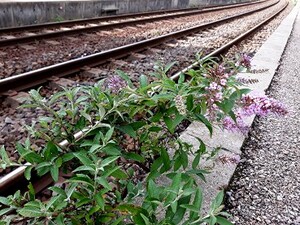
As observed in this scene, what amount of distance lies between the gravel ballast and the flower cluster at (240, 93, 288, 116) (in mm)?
846

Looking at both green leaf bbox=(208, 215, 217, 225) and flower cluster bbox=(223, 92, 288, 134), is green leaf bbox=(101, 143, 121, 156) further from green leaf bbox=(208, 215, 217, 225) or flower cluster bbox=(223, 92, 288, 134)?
flower cluster bbox=(223, 92, 288, 134)

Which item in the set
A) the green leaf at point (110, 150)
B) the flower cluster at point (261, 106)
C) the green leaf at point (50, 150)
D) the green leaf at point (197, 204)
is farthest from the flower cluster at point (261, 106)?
the green leaf at point (50, 150)

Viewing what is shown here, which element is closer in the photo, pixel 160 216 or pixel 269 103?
pixel 269 103

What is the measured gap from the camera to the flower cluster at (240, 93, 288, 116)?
169 centimetres

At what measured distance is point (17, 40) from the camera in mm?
6484

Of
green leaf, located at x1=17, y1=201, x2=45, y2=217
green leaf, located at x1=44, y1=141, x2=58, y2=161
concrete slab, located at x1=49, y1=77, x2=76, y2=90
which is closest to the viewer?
green leaf, located at x1=17, y1=201, x2=45, y2=217

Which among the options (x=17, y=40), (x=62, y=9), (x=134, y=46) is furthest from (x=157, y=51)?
(x=62, y=9)

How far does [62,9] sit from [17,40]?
4054 mm

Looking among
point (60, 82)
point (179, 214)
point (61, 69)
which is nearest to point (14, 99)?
point (60, 82)

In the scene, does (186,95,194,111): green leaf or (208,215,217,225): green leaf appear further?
(186,95,194,111): green leaf

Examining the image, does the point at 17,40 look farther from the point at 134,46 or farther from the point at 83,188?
the point at 83,188

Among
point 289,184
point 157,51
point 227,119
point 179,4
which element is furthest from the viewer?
point 179,4

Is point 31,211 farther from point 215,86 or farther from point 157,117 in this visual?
point 215,86

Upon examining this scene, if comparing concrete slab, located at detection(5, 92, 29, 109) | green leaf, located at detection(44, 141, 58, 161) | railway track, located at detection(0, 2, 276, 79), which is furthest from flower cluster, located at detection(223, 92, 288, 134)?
railway track, located at detection(0, 2, 276, 79)
